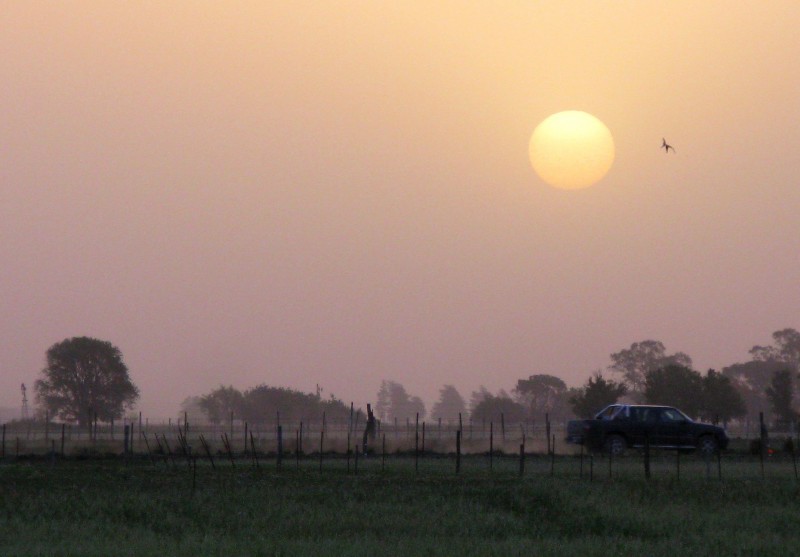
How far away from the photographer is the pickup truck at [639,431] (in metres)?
43.3

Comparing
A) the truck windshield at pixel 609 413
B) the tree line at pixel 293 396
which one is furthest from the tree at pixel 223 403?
the truck windshield at pixel 609 413

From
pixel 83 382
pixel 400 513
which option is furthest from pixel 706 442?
pixel 83 382

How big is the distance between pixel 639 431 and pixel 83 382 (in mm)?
93395

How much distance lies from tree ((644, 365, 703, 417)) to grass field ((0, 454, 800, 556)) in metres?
57.4

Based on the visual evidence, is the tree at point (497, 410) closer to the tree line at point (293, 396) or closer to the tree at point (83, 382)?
the tree line at point (293, 396)

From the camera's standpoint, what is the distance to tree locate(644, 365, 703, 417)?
95.9 meters

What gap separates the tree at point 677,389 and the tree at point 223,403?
91791mm

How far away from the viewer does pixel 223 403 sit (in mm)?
184125

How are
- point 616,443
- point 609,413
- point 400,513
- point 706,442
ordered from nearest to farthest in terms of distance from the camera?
point 400,513, point 616,443, point 609,413, point 706,442

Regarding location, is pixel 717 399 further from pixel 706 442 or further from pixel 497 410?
pixel 497 410

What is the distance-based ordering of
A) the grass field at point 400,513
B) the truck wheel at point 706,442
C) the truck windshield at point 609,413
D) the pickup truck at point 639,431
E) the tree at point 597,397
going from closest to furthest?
the grass field at point 400,513 < the pickup truck at point 639,431 < the truck windshield at point 609,413 < the truck wheel at point 706,442 < the tree at point 597,397

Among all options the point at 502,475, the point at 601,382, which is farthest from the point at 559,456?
the point at 601,382

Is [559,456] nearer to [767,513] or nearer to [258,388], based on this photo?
[767,513]

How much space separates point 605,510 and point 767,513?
3730mm
